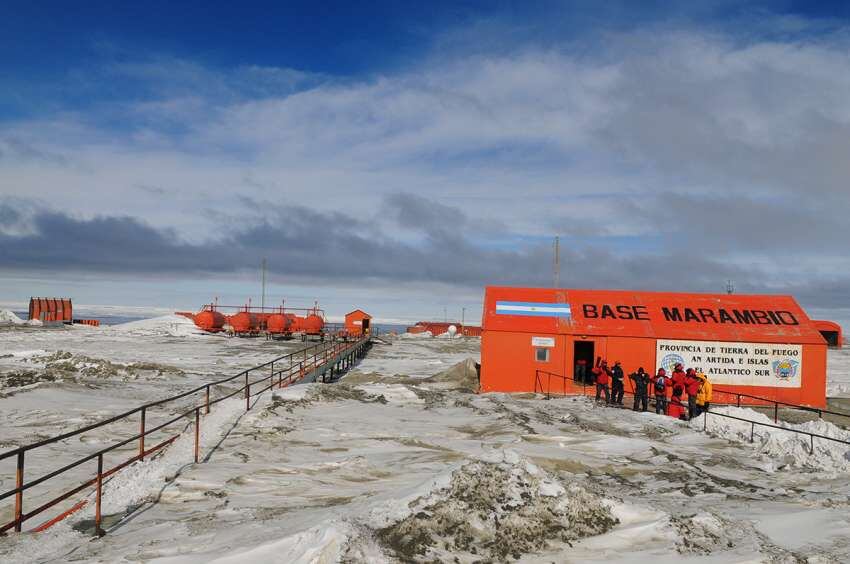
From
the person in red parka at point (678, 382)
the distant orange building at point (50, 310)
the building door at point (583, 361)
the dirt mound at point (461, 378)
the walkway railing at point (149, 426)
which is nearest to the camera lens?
the walkway railing at point (149, 426)

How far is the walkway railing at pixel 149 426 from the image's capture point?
718cm

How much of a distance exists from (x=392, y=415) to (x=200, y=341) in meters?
43.0

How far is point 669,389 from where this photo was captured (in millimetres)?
24531

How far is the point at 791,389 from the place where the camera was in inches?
987

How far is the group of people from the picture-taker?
1880 cm

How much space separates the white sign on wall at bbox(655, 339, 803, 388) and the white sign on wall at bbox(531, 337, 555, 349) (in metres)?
4.02

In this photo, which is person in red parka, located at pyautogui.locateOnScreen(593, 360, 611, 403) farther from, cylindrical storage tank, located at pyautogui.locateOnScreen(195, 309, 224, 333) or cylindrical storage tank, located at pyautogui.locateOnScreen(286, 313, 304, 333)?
cylindrical storage tank, located at pyautogui.locateOnScreen(195, 309, 224, 333)

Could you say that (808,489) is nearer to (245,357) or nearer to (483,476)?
(483,476)

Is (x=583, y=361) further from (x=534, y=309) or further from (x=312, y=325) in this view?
(x=312, y=325)

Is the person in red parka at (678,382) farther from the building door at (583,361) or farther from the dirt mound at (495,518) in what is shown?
the dirt mound at (495,518)

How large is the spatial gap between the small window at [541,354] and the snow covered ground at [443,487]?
14.1 ft

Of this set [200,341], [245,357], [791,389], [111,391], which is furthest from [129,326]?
[791,389]

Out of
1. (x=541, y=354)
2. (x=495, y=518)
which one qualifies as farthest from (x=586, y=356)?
(x=495, y=518)

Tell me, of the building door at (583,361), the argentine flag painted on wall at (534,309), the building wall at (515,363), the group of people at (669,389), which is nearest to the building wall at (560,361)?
the building wall at (515,363)
